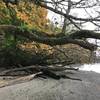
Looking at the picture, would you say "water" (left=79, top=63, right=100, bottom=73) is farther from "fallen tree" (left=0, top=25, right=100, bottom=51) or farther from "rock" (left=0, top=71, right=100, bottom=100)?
"fallen tree" (left=0, top=25, right=100, bottom=51)

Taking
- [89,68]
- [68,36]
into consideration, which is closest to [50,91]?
[68,36]

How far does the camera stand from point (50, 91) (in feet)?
30.4

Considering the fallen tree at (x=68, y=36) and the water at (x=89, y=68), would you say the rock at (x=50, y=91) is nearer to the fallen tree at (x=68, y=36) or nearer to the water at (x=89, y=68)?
the fallen tree at (x=68, y=36)

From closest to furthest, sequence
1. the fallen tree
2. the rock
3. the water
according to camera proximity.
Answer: the fallen tree
the rock
the water

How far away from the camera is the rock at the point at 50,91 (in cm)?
870

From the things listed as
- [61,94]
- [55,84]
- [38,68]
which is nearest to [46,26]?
[38,68]

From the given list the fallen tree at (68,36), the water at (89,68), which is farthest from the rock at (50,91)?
the water at (89,68)

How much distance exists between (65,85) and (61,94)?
1142 millimetres

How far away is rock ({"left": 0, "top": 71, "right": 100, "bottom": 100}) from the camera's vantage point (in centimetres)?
870

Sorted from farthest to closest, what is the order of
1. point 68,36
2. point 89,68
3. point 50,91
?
point 89,68 < point 50,91 < point 68,36

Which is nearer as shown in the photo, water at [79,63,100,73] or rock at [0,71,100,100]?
rock at [0,71,100,100]

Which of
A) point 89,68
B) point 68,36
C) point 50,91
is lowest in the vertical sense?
point 89,68

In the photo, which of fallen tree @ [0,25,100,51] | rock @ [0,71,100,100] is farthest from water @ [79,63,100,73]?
fallen tree @ [0,25,100,51]

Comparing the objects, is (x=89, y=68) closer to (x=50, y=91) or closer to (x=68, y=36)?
(x=50, y=91)
